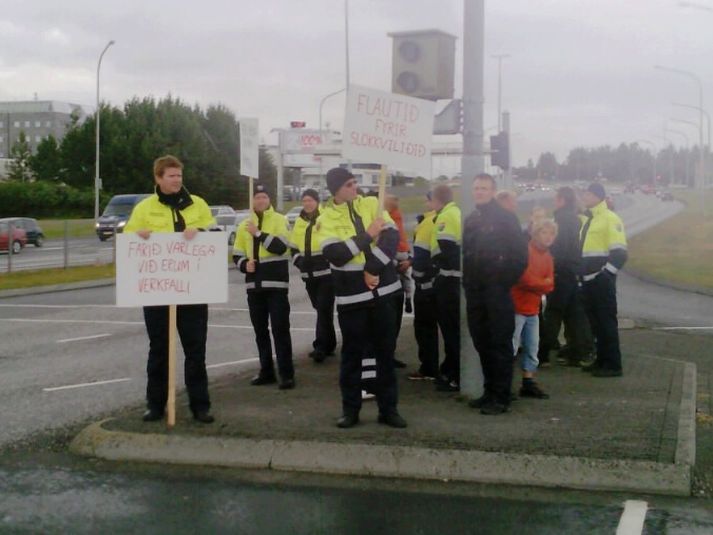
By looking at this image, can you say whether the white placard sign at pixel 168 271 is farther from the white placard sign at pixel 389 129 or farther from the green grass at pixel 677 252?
the green grass at pixel 677 252

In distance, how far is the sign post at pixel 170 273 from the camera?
7.51 m

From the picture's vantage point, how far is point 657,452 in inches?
256

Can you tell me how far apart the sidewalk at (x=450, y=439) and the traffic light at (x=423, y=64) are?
2604 mm

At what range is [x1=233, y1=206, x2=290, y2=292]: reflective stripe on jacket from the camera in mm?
9078

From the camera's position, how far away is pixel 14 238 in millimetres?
37562

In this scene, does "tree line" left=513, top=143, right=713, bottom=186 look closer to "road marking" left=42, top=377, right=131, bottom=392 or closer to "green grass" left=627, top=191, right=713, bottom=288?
"green grass" left=627, top=191, right=713, bottom=288

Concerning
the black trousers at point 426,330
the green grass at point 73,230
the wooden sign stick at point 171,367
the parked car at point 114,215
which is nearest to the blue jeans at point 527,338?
the black trousers at point 426,330

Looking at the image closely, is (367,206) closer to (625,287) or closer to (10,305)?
(10,305)

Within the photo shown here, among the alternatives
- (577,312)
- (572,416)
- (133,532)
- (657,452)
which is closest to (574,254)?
(577,312)

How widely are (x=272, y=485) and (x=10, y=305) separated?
46.3 feet

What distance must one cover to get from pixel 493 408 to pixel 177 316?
2.57 metres

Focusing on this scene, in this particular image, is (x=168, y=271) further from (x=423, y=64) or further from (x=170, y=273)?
(x=423, y=64)

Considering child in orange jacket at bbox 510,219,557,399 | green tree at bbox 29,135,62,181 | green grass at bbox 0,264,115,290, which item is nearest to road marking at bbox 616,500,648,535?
child in orange jacket at bbox 510,219,557,399

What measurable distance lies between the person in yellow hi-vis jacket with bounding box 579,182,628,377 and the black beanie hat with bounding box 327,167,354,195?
139 inches
